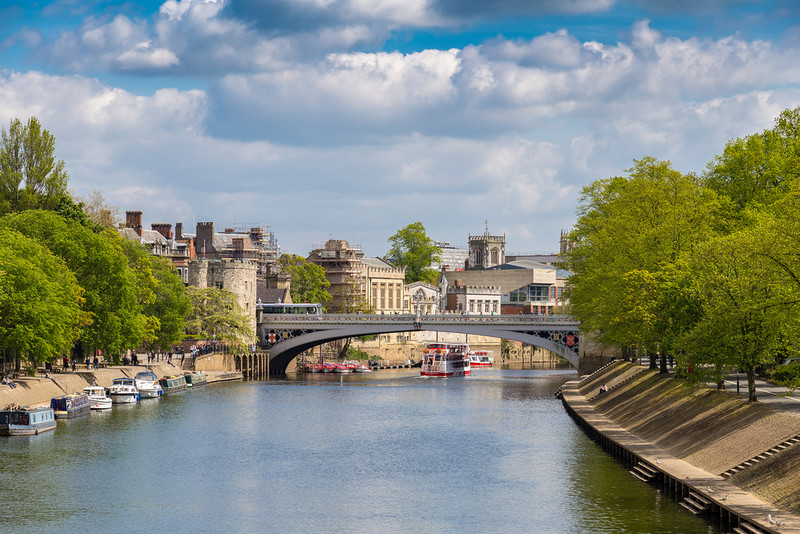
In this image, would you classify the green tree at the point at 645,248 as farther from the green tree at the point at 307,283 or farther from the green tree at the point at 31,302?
the green tree at the point at 307,283

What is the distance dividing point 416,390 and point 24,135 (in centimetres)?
4346

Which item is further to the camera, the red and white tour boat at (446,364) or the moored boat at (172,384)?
the red and white tour boat at (446,364)

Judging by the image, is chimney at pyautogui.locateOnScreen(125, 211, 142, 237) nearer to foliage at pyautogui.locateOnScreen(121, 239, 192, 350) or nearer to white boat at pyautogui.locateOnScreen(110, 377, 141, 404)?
foliage at pyautogui.locateOnScreen(121, 239, 192, 350)

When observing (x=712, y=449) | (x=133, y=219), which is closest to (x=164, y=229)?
(x=133, y=219)

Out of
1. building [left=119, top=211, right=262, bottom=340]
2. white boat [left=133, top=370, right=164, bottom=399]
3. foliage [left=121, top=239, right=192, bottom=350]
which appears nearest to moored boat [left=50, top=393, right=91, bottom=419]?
white boat [left=133, top=370, right=164, bottom=399]

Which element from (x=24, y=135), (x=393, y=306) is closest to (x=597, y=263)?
(x=24, y=135)

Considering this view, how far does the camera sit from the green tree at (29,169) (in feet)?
349

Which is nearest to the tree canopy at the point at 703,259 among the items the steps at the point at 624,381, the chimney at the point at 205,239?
the steps at the point at 624,381

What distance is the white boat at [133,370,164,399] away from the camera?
9819cm

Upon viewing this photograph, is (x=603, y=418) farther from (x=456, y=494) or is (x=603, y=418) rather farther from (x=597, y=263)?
(x=456, y=494)

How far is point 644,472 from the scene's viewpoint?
53219 mm

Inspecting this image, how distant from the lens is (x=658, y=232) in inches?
3019

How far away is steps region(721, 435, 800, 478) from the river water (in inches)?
100

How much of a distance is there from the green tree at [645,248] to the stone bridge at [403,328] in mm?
38148
